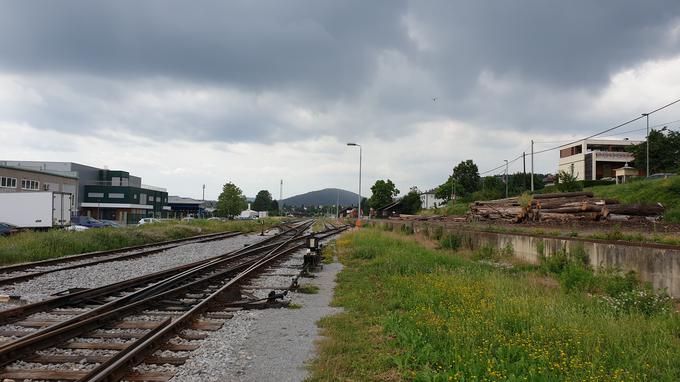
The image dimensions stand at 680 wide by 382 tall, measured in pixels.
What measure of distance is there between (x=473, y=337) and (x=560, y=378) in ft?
5.31

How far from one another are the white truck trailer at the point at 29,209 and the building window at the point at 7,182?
1208 inches

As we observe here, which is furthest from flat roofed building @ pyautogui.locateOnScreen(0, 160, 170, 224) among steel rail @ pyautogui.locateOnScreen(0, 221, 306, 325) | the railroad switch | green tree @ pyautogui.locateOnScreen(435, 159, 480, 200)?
steel rail @ pyautogui.locateOnScreen(0, 221, 306, 325)

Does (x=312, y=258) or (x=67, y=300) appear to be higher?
(x=312, y=258)

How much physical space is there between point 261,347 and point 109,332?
253 centimetres

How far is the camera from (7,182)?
198ft

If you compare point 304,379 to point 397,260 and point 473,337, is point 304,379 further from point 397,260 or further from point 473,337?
point 397,260

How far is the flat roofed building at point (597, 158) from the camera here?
273ft

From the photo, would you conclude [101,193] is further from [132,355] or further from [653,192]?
[132,355]

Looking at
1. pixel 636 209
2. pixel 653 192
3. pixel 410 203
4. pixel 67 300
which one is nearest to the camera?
pixel 67 300

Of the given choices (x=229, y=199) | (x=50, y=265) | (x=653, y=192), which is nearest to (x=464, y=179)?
(x=229, y=199)

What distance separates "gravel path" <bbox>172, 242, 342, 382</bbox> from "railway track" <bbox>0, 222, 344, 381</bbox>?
0.32 meters

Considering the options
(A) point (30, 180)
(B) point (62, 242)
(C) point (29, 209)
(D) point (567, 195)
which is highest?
(A) point (30, 180)

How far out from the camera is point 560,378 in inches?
190

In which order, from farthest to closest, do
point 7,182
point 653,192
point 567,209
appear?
1. point 7,182
2. point 653,192
3. point 567,209
